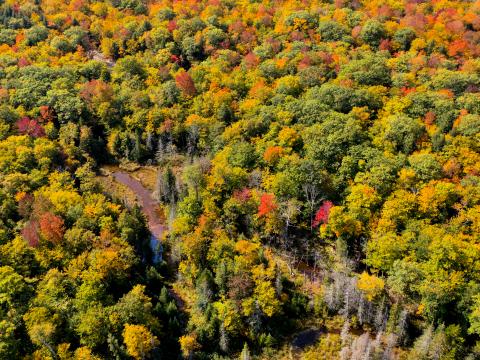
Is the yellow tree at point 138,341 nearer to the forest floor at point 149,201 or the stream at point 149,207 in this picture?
the forest floor at point 149,201

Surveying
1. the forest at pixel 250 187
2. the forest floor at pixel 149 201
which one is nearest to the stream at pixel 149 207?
the forest floor at pixel 149 201

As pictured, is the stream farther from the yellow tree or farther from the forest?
the yellow tree

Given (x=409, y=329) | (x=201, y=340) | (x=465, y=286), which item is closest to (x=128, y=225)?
Result: (x=201, y=340)

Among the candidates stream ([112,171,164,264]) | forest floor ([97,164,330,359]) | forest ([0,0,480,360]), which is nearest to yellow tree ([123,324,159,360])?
forest ([0,0,480,360])

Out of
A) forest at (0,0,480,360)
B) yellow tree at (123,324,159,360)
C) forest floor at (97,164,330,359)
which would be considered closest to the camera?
yellow tree at (123,324,159,360)

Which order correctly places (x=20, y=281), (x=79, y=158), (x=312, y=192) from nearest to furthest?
1. (x=20, y=281)
2. (x=312, y=192)
3. (x=79, y=158)

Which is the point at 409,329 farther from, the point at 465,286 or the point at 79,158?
the point at 79,158
